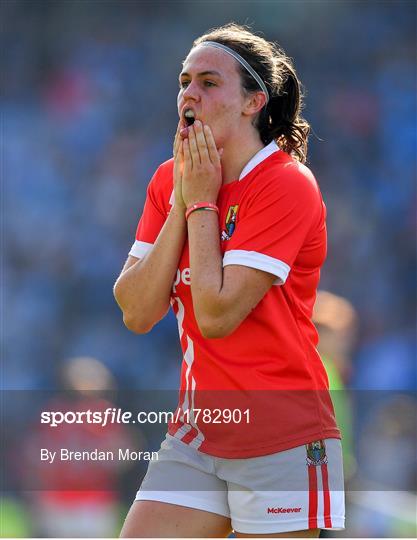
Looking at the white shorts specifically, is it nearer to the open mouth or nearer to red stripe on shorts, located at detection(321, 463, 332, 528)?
red stripe on shorts, located at detection(321, 463, 332, 528)

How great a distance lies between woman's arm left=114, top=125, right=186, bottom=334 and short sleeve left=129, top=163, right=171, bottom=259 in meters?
0.07

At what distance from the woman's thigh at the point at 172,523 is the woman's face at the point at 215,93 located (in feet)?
3.50

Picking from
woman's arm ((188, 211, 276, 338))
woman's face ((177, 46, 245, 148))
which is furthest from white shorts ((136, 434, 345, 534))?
woman's face ((177, 46, 245, 148))

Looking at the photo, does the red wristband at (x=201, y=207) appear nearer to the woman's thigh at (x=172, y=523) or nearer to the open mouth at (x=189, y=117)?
the open mouth at (x=189, y=117)

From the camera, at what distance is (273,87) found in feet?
10.1

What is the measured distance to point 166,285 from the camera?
2.82 metres

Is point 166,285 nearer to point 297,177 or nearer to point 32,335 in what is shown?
point 297,177

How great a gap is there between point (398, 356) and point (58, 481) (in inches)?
108

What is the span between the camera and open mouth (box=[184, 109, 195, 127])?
116 inches

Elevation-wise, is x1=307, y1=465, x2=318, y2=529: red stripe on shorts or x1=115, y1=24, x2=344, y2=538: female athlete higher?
x1=115, y1=24, x2=344, y2=538: female athlete

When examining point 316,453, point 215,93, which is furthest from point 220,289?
point 215,93

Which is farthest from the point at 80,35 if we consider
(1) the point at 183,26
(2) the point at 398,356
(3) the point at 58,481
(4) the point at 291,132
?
(4) the point at 291,132

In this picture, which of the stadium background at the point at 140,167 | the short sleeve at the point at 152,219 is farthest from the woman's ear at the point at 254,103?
the stadium background at the point at 140,167

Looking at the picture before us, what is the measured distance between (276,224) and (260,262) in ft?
0.44
